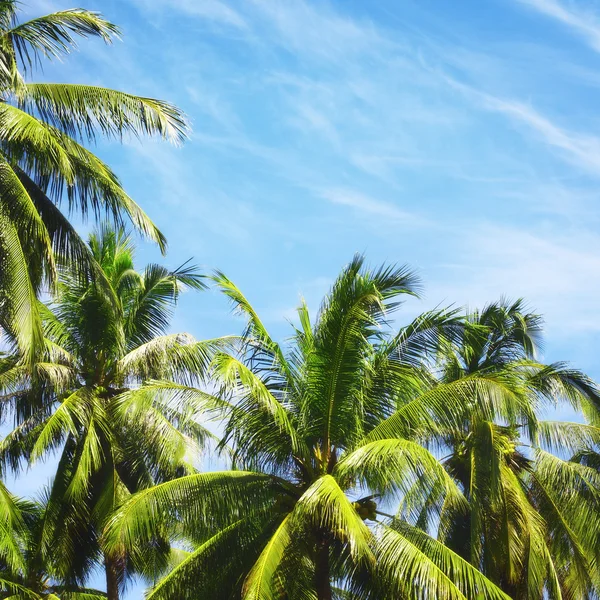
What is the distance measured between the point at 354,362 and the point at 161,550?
6.68 m

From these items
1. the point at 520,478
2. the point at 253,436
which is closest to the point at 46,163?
the point at 253,436

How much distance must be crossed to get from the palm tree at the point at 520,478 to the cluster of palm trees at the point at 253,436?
48 millimetres

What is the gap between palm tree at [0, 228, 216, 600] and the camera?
17203 millimetres

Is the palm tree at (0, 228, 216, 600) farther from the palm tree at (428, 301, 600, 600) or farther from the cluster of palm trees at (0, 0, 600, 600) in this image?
the palm tree at (428, 301, 600, 600)

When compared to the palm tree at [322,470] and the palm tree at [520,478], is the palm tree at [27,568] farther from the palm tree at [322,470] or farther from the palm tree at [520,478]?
the palm tree at [520,478]

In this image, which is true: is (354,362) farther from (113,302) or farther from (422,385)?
(113,302)

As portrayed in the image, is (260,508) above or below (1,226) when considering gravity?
below

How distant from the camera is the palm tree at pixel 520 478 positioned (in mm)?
15992

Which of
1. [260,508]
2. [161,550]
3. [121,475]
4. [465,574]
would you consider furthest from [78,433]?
[465,574]

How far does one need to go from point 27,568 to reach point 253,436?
5827mm

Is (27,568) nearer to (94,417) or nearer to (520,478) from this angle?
(94,417)

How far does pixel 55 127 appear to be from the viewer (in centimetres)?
1454

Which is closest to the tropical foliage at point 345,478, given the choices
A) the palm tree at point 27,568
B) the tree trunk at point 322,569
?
the tree trunk at point 322,569

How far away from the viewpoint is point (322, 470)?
14664 millimetres
